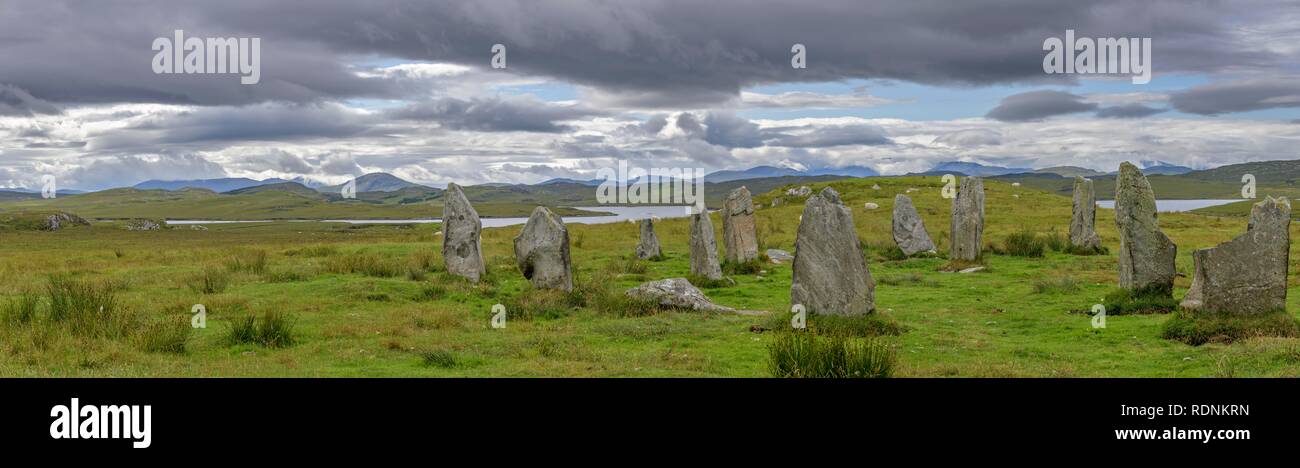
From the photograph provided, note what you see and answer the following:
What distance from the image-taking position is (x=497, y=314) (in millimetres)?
18000

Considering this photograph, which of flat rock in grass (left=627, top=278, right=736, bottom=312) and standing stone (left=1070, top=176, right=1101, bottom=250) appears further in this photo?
→ standing stone (left=1070, top=176, right=1101, bottom=250)

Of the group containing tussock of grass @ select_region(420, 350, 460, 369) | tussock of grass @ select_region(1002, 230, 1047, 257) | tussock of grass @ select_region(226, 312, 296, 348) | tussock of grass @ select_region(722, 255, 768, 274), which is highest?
tussock of grass @ select_region(1002, 230, 1047, 257)

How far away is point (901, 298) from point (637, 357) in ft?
33.1

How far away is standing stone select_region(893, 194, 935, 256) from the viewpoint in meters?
34.1

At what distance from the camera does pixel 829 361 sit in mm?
11531

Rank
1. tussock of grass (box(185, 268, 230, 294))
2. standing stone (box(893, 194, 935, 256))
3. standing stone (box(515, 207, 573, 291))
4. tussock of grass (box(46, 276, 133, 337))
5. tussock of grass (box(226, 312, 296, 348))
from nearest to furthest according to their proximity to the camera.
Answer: tussock of grass (box(46, 276, 133, 337)) → tussock of grass (box(226, 312, 296, 348)) → standing stone (box(515, 207, 573, 291)) → tussock of grass (box(185, 268, 230, 294)) → standing stone (box(893, 194, 935, 256))

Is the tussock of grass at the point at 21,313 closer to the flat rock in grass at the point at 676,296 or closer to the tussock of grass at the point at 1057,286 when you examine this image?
the flat rock in grass at the point at 676,296

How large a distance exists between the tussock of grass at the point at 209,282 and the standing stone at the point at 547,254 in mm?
7245

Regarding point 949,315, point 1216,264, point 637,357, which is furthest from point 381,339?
point 1216,264

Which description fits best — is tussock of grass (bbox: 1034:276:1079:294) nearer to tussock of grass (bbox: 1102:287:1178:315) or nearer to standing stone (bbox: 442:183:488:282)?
tussock of grass (bbox: 1102:287:1178:315)

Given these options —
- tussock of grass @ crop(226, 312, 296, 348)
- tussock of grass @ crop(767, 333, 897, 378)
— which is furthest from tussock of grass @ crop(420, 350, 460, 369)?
tussock of grass @ crop(767, 333, 897, 378)

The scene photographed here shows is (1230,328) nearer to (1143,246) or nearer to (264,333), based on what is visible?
(1143,246)

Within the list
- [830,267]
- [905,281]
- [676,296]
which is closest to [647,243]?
[905,281]

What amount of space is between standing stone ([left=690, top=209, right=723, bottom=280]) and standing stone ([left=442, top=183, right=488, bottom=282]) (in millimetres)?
5697
